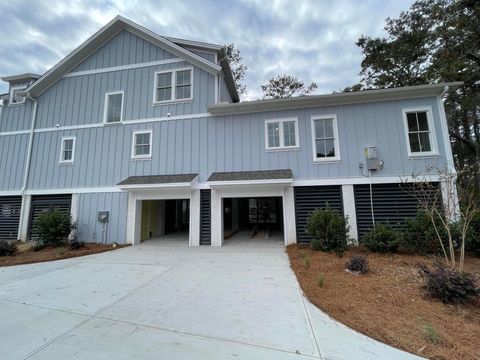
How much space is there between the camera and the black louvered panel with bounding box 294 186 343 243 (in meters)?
8.57

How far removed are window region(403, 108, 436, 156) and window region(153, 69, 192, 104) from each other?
858 centimetres

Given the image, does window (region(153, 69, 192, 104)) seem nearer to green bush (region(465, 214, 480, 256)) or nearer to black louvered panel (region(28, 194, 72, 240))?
black louvered panel (region(28, 194, 72, 240))

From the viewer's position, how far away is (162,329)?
2996 mm

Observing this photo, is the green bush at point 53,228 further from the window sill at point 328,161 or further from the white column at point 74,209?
the window sill at point 328,161

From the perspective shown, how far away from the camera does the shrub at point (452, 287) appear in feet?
11.9

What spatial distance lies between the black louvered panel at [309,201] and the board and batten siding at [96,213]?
23.2 ft

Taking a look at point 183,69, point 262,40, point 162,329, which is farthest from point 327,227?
point 262,40

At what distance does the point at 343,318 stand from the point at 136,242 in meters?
8.71

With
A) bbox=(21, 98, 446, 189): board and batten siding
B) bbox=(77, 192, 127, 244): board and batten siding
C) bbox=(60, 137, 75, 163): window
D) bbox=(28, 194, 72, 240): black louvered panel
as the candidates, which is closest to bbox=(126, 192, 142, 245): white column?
bbox=(77, 192, 127, 244): board and batten siding

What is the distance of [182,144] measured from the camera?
977 cm

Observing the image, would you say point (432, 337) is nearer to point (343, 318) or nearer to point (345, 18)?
point (343, 318)

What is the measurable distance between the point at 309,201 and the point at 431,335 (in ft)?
20.0

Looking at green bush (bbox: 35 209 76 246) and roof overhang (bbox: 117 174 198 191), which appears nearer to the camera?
roof overhang (bbox: 117 174 198 191)

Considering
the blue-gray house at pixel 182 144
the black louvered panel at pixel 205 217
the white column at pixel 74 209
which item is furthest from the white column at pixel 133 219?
the black louvered panel at pixel 205 217
